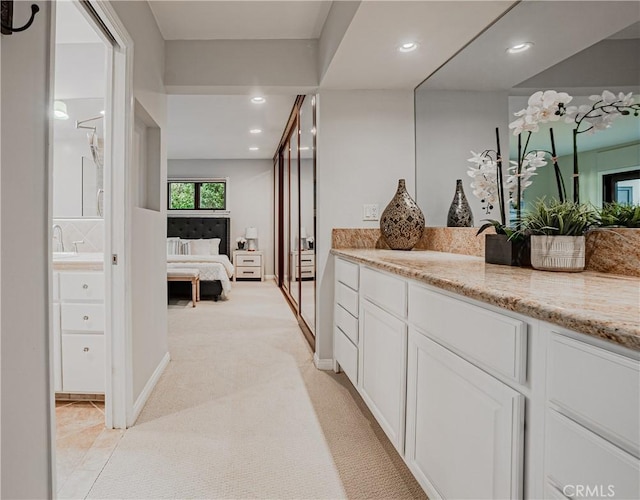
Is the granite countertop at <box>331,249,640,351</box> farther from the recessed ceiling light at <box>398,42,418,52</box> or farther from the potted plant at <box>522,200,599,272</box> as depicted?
the recessed ceiling light at <box>398,42,418,52</box>

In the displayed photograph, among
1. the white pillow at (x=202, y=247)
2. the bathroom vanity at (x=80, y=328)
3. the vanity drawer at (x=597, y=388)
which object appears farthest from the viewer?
the white pillow at (x=202, y=247)

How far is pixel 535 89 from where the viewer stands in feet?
5.50

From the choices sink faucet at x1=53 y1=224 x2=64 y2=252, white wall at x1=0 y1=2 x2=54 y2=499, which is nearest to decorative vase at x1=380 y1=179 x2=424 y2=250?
white wall at x1=0 y1=2 x2=54 y2=499

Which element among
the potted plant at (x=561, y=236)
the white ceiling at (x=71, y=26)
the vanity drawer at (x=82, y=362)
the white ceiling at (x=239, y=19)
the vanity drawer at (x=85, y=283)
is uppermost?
the white ceiling at (x=239, y=19)

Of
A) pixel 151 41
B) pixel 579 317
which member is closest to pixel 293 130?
pixel 151 41

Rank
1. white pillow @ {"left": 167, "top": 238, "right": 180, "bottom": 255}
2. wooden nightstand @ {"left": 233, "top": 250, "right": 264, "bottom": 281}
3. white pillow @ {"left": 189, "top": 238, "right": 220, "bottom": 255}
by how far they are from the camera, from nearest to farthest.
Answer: white pillow @ {"left": 167, "top": 238, "right": 180, "bottom": 255} < white pillow @ {"left": 189, "top": 238, "right": 220, "bottom": 255} < wooden nightstand @ {"left": 233, "top": 250, "right": 264, "bottom": 281}

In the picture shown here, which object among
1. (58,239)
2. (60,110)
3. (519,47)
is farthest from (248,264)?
(519,47)

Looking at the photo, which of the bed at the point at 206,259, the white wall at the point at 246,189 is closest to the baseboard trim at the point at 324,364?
the bed at the point at 206,259

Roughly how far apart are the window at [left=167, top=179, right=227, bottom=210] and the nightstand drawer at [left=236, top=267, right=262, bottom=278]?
1291 millimetres

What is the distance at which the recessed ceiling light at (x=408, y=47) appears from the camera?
7.10 feet

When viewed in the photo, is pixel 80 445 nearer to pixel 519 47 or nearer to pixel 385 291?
pixel 385 291

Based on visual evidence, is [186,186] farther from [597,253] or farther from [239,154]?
[597,253]

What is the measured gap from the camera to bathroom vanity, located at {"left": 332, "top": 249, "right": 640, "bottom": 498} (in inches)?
24.5

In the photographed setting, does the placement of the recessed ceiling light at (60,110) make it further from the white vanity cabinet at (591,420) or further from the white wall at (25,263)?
the white vanity cabinet at (591,420)
